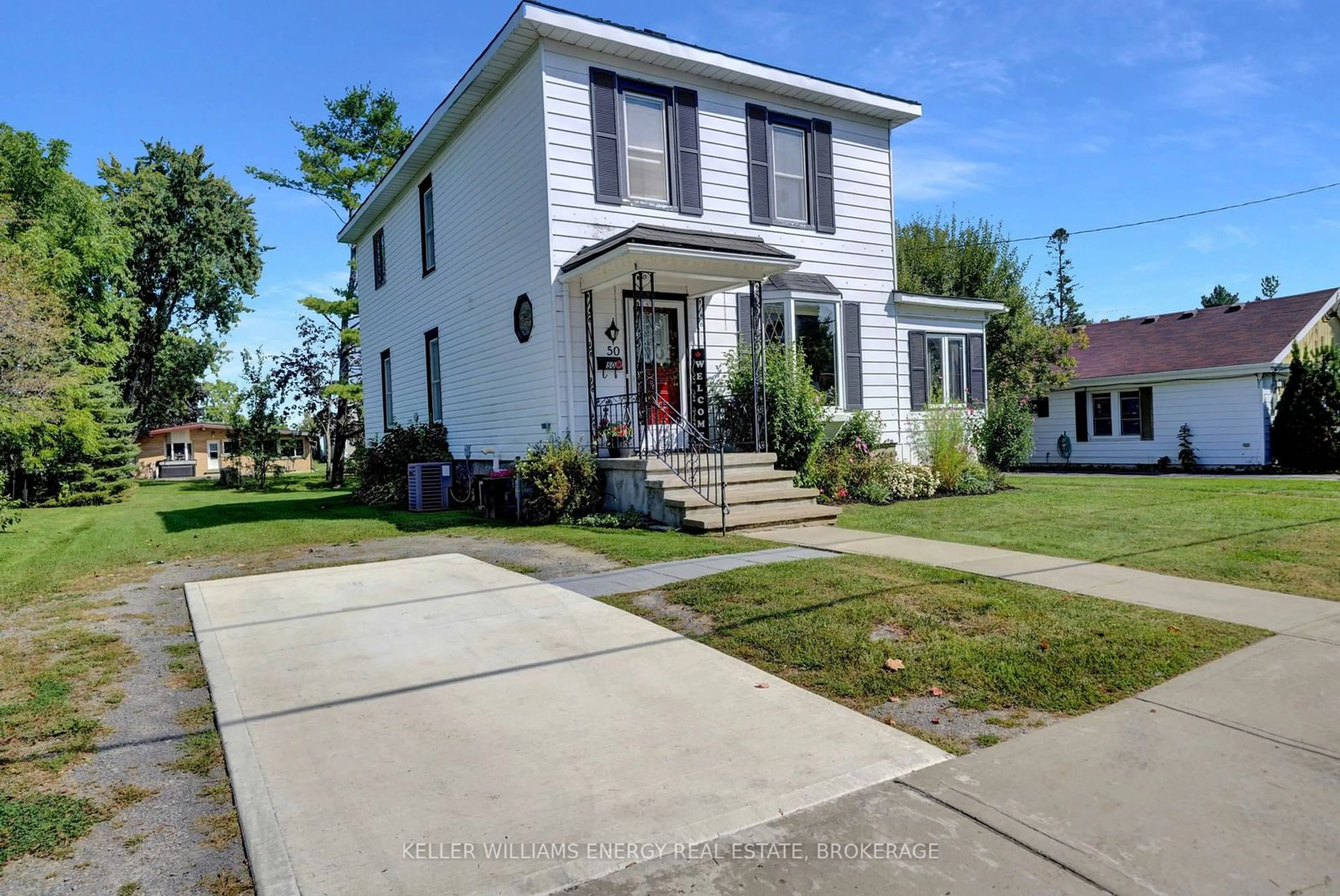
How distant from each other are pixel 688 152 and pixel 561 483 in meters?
5.65

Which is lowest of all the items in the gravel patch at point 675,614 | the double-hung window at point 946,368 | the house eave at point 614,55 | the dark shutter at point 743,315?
the gravel patch at point 675,614

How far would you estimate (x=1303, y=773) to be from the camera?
9.62 feet

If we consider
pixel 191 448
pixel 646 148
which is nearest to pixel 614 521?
pixel 646 148

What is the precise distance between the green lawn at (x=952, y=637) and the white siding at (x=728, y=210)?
626 centimetres

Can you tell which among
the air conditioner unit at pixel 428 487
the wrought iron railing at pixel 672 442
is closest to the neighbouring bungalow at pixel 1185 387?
the wrought iron railing at pixel 672 442

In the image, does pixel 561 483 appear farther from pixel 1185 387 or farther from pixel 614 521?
pixel 1185 387

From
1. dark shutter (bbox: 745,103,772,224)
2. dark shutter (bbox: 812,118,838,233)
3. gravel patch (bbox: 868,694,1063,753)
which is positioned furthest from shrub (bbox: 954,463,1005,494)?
gravel patch (bbox: 868,694,1063,753)

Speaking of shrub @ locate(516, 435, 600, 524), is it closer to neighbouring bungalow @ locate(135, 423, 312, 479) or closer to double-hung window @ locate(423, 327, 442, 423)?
double-hung window @ locate(423, 327, 442, 423)

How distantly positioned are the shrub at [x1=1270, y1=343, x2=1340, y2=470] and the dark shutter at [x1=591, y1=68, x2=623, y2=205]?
720 inches

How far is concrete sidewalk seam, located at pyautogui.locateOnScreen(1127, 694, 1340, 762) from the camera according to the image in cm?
312

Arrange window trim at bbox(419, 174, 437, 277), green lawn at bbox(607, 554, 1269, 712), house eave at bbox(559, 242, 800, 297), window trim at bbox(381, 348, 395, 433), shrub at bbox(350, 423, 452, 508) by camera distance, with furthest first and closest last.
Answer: window trim at bbox(381, 348, 395, 433) → window trim at bbox(419, 174, 437, 277) → shrub at bbox(350, 423, 452, 508) → house eave at bbox(559, 242, 800, 297) → green lawn at bbox(607, 554, 1269, 712)

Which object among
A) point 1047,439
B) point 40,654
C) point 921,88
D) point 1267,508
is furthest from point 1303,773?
point 1047,439

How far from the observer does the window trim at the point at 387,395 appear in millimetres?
19328

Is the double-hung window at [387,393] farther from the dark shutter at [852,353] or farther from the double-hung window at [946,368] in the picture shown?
the double-hung window at [946,368]
